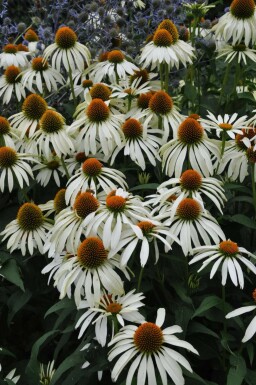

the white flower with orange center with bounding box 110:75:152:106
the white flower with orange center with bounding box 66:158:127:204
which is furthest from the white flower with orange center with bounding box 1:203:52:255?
the white flower with orange center with bounding box 110:75:152:106

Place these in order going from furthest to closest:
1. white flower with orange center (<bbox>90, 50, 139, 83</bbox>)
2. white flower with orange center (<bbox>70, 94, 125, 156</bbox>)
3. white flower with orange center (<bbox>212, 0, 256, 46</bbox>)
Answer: white flower with orange center (<bbox>90, 50, 139, 83</bbox>)
white flower with orange center (<bbox>212, 0, 256, 46</bbox>)
white flower with orange center (<bbox>70, 94, 125, 156</bbox>)

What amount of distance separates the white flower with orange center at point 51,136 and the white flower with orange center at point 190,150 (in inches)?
16.1

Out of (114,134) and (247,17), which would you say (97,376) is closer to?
(114,134)

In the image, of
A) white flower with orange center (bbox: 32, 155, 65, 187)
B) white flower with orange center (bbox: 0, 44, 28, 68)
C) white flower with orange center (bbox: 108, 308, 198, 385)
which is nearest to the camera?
white flower with orange center (bbox: 108, 308, 198, 385)

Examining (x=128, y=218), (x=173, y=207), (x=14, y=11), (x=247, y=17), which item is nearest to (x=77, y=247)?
(x=128, y=218)

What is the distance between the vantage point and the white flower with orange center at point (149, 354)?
1785mm

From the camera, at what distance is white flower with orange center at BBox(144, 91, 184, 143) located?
106 inches

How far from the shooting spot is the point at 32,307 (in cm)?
263

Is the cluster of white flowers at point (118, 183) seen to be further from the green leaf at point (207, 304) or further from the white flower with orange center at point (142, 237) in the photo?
the green leaf at point (207, 304)

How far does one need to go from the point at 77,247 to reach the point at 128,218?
0.19 m

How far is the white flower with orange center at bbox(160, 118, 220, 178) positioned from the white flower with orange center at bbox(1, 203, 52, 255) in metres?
0.51

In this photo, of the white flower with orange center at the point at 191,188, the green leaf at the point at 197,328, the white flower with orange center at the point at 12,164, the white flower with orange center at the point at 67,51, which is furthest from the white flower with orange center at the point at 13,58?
the green leaf at the point at 197,328

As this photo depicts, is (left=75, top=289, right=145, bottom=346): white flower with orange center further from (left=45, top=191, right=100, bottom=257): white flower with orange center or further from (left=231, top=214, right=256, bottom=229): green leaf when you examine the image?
(left=231, top=214, right=256, bottom=229): green leaf

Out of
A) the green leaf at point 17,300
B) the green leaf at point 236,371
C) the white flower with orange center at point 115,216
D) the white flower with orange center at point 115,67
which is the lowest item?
the green leaf at point 17,300
